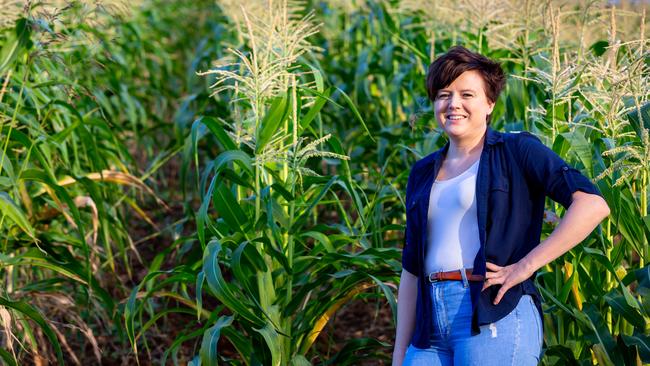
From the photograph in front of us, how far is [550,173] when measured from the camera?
2.96 meters

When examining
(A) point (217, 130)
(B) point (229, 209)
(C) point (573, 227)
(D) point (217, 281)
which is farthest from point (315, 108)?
(C) point (573, 227)

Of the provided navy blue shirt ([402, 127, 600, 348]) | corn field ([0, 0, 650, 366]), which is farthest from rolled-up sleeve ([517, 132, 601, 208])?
corn field ([0, 0, 650, 366])

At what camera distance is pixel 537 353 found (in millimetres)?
3010

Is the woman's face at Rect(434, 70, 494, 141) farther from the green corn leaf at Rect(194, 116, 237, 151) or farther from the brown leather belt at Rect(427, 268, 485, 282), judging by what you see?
the green corn leaf at Rect(194, 116, 237, 151)

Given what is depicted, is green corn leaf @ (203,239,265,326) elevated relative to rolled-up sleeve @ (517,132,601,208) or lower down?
lower down

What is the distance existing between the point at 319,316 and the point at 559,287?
1013mm

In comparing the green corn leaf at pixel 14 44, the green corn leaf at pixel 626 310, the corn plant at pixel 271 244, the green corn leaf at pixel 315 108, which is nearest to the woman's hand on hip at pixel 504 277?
the green corn leaf at pixel 626 310

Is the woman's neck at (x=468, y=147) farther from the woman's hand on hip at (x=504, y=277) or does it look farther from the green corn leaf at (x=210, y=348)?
the green corn leaf at (x=210, y=348)

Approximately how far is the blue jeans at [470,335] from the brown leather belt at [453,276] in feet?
0.04

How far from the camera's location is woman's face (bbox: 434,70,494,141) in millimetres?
3121

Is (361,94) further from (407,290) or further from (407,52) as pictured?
(407,290)

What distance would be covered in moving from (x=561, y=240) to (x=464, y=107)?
0.53 meters

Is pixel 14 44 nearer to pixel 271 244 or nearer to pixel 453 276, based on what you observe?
pixel 271 244

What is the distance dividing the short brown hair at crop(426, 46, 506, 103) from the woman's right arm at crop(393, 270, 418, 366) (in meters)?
0.65
